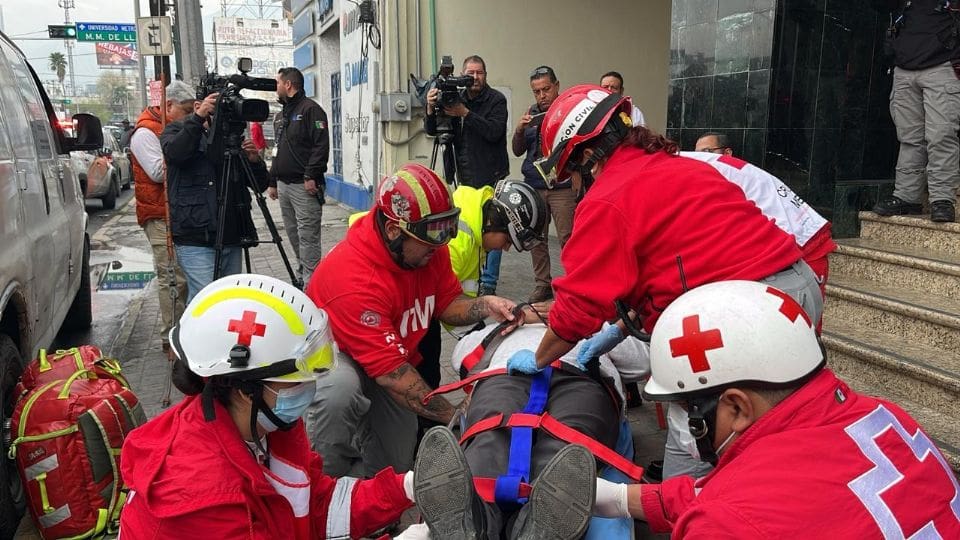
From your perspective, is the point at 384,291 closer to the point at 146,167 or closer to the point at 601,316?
the point at 601,316

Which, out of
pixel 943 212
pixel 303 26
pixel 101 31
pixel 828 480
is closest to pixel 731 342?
pixel 828 480

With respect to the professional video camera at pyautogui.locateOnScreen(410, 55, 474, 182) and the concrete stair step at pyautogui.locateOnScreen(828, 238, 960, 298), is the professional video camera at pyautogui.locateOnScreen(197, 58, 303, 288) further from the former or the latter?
the concrete stair step at pyautogui.locateOnScreen(828, 238, 960, 298)

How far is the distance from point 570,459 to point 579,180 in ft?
4.19

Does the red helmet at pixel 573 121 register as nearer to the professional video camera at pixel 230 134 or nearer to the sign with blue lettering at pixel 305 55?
the professional video camera at pixel 230 134

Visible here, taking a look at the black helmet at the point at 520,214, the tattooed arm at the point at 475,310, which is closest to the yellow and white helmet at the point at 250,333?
the tattooed arm at the point at 475,310

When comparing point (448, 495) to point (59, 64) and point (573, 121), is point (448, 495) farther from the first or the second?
point (59, 64)

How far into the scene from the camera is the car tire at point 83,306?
6078 mm

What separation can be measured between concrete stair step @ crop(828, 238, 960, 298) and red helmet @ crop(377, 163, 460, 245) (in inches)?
122

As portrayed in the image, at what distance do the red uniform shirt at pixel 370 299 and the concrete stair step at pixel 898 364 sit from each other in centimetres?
245

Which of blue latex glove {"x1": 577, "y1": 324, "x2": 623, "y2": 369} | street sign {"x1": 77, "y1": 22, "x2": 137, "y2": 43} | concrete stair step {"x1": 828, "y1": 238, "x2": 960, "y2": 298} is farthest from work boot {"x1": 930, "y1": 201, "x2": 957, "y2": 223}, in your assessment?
street sign {"x1": 77, "y1": 22, "x2": 137, "y2": 43}

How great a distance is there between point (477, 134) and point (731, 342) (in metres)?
5.21

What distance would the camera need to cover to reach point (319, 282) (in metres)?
3.17

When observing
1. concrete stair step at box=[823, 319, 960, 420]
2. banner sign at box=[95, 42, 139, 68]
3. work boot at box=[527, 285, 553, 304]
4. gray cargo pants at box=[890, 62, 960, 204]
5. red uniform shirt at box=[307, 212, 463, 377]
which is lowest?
work boot at box=[527, 285, 553, 304]

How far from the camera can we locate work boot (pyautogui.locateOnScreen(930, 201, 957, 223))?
4539 millimetres
